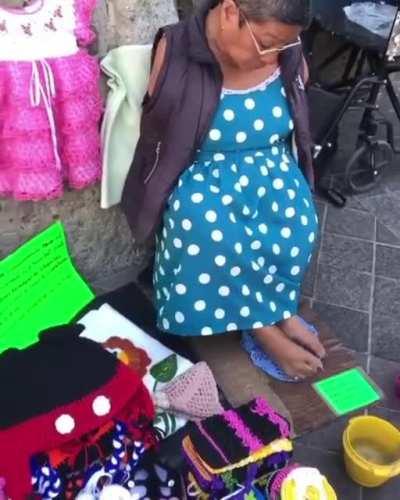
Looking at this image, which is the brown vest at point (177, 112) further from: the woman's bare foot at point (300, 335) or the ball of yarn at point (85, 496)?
the ball of yarn at point (85, 496)

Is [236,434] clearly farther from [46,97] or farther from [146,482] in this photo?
[46,97]

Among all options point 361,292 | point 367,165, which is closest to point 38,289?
point 361,292

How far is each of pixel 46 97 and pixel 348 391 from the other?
1214 millimetres

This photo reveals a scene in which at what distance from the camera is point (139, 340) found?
2.18 m

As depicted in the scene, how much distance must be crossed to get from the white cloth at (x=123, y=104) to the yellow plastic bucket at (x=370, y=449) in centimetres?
99

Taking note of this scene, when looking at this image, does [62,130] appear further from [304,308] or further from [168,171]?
[304,308]

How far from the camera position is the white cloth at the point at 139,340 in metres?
2.08

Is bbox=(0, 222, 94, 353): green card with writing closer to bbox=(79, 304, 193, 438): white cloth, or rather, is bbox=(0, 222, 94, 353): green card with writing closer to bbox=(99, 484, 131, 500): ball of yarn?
bbox=(79, 304, 193, 438): white cloth

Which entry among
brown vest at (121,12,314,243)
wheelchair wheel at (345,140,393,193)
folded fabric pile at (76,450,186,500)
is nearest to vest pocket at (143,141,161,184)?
brown vest at (121,12,314,243)

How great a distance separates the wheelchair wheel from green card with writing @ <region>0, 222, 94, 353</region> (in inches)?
52.5

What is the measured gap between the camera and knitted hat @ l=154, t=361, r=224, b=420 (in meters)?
1.88

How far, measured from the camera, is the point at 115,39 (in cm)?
199

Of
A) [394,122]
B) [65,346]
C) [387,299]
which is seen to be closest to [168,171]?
[65,346]

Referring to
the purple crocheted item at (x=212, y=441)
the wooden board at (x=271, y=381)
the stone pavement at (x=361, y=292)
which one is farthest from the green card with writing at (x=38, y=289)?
the stone pavement at (x=361, y=292)
